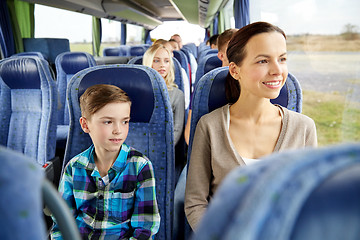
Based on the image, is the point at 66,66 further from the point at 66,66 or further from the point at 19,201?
the point at 19,201

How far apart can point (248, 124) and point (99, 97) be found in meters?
0.59

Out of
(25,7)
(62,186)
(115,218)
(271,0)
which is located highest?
(25,7)

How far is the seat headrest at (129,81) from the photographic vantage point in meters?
1.43

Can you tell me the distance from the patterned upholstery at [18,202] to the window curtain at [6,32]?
7.33 metres

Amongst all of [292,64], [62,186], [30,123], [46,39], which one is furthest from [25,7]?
[62,186]

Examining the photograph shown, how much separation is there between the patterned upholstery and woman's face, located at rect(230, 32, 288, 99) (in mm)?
943

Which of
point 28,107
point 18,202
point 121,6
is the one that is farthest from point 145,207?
point 121,6

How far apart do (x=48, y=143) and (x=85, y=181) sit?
1.20 metres

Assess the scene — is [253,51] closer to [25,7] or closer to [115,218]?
[115,218]

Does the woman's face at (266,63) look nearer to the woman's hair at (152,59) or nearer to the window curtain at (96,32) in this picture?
the woman's hair at (152,59)

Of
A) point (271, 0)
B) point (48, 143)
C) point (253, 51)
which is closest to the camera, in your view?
point (253, 51)

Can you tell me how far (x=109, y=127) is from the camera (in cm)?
127

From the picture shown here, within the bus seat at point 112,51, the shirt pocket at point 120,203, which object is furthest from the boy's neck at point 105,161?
the bus seat at point 112,51

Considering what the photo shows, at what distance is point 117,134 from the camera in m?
1.27
